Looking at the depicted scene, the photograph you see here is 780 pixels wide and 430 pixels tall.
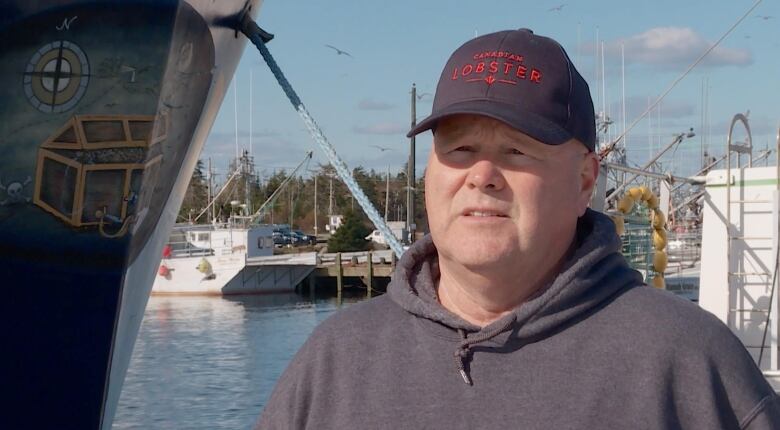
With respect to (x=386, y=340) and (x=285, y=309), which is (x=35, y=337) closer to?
(x=386, y=340)

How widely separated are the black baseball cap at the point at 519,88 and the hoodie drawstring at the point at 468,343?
29 cm

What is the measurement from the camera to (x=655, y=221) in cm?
1221

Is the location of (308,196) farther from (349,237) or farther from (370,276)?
(370,276)

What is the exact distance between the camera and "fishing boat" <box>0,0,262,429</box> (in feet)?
19.6

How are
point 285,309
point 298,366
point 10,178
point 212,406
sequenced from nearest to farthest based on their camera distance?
point 298,366 → point 10,178 → point 212,406 → point 285,309

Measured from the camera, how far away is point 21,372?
6.27 metres

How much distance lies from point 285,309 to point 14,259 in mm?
27564

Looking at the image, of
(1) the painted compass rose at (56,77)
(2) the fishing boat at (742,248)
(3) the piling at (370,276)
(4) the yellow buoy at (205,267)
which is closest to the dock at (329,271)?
(3) the piling at (370,276)

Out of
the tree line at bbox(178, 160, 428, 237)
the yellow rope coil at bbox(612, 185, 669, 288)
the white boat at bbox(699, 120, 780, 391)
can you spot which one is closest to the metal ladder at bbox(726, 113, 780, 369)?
the white boat at bbox(699, 120, 780, 391)

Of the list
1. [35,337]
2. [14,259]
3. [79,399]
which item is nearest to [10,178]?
[14,259]

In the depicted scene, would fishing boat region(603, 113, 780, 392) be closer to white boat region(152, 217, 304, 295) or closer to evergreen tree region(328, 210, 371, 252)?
white boat region(152, 217, 304, 295)

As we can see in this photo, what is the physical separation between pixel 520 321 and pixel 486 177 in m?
0.22

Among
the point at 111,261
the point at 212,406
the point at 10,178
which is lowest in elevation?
the point at 212,406

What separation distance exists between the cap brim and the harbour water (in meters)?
13.7
